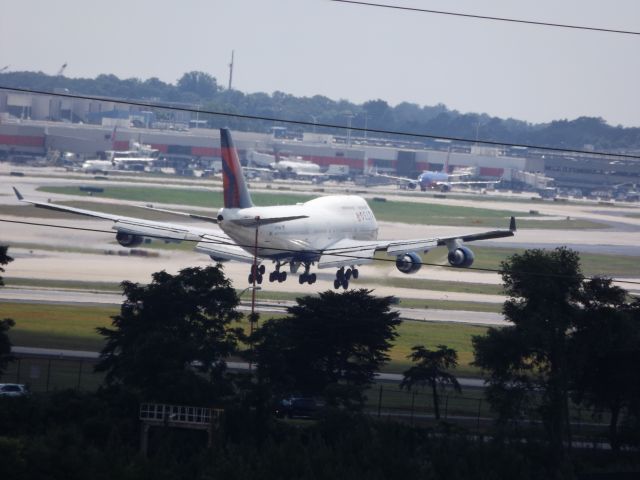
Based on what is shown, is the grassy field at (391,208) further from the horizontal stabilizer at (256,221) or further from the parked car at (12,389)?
the parked car at (12,389)

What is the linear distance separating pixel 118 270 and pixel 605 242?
58460mm

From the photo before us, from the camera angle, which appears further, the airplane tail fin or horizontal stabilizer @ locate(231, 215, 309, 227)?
the airplane tail fin

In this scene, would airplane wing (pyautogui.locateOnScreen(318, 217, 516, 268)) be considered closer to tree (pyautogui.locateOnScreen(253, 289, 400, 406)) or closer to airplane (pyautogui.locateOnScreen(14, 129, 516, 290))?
airplane (pyautogui.locateOnScreen(14, 129, 516, 290))

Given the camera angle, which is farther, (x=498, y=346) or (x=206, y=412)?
(x=498, y=346)

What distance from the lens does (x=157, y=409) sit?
128 ft

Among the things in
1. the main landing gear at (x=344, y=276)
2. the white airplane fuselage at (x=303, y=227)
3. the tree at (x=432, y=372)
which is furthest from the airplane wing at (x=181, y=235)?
the tree at (x=432, y=372)

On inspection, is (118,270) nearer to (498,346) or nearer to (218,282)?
(218,282)

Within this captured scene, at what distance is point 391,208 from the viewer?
5866 inches

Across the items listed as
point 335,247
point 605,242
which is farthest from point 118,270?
point 605,242

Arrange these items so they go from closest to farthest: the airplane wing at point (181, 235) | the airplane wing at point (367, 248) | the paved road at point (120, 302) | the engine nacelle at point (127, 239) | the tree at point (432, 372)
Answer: the tree at point (432, 372)
the paved road at point (120, 302)
the airplane wing at point (181, 235)
the engine nacelle at point (127, 239)
the airplane wing at point (367, 248)

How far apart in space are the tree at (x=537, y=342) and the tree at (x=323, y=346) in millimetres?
4625

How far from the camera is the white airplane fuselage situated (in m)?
71.7

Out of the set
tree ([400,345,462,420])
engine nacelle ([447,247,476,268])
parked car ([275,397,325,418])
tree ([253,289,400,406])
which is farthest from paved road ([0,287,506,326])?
parked car ([275,397,325,418])

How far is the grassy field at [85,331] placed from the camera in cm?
5706
